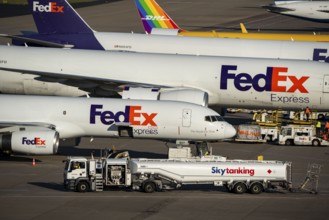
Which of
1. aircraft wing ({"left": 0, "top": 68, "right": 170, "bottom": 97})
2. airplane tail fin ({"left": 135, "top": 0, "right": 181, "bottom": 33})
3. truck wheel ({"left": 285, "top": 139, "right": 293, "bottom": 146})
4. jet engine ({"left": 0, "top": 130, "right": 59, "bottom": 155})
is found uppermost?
airplane tail fin ({"left": 135, "top": 0, "right": 181, "bottom": 33})

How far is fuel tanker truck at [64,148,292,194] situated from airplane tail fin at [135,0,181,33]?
1788 inches

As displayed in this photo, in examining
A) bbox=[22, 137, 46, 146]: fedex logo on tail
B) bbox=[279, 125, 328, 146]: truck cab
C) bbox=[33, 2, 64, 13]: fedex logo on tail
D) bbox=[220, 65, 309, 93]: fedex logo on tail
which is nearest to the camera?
bbox=[22, 137, 46, 146]: fedex logo on tail

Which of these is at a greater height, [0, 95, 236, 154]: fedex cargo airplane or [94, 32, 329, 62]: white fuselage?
[94, 32, 329, 62]: white fuselage

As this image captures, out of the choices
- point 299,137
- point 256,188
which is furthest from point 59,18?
point 256,188

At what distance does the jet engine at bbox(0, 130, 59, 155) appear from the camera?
171ft

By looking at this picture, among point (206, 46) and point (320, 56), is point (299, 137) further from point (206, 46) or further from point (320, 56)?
point (206, 46)

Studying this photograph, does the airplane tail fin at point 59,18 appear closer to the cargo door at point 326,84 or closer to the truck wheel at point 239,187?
the cargo door at point 326,84

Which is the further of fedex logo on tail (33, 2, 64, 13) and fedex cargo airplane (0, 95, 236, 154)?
fedex logo on tail (33, 2, 64, 13)

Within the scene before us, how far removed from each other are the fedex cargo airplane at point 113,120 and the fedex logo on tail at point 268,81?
9.39 meters

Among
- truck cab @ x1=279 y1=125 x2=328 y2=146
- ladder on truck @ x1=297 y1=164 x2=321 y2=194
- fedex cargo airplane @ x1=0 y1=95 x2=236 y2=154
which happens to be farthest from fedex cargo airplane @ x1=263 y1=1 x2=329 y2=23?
ladder on truck @ x1=297 y1=164 x2=321 y2=194

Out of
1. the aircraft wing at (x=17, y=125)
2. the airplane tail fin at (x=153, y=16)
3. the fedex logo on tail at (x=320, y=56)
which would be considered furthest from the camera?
the airplane tail fin at (x=153, y=16)

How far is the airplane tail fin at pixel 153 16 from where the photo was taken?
91.4m

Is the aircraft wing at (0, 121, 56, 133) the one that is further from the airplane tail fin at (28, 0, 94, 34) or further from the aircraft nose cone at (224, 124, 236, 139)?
the airplane tail fin at (28, 0, 94, 34)

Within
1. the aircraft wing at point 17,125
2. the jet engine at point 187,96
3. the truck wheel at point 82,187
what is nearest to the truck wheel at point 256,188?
the truck wheel at point 82,187
